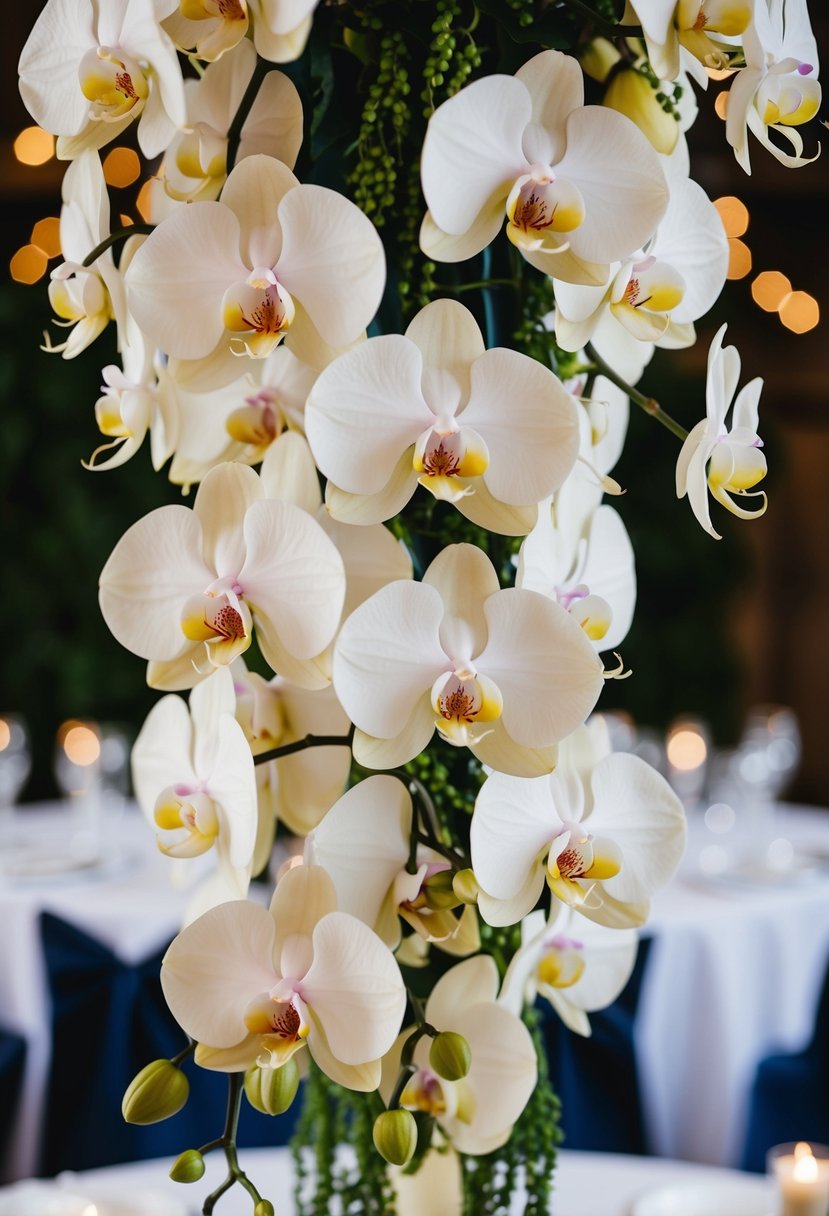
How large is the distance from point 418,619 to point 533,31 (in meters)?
0.27

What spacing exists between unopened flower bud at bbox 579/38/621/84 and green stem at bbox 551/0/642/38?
0.21 ft

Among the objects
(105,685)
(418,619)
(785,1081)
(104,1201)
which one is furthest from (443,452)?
(105,685)

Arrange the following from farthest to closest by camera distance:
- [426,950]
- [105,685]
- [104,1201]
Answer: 1. [105,685]
2. [104,1201]
3. [426,950]

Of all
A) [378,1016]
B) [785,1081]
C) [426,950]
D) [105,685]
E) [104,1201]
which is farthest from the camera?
[105,685]

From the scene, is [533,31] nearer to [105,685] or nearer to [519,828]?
[519,828]

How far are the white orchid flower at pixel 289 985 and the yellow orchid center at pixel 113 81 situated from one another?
1.11 ft

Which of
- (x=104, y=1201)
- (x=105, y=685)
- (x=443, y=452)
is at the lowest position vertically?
(x=105, y=685)

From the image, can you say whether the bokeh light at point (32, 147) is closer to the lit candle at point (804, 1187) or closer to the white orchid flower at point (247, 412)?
the white orchid flower at point (247, 412)

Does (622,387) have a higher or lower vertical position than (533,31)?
lower

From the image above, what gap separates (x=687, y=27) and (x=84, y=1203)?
0.72m

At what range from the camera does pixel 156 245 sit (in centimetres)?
57

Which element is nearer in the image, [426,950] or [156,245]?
[156,245]

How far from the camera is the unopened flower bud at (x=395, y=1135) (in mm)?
580

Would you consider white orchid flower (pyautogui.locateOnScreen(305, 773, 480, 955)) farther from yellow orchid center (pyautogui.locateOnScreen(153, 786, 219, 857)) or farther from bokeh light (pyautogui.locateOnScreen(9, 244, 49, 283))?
bokeh light (pyautogui.locateOnScreen(9, 244, 49, 283))
